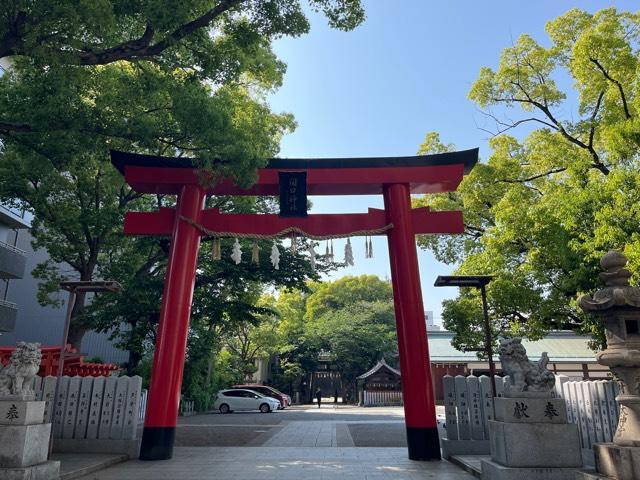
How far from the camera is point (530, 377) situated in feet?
20.9

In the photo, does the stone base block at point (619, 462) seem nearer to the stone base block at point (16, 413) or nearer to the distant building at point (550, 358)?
the stone base block at point (16, 413)

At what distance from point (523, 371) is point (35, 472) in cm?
675

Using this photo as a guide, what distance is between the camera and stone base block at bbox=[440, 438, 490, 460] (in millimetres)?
8625

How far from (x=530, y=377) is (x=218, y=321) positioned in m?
13.9

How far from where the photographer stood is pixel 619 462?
4.50m

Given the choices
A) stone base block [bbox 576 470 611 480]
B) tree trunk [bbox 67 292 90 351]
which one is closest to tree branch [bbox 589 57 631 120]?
stone base block [bbox 576 470 611 480]

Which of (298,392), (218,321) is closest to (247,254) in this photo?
(218,321)

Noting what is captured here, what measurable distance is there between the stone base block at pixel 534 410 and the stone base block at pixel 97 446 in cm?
676

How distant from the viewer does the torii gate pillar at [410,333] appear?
8.27m

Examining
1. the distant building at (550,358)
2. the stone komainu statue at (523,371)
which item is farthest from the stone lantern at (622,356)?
the distant building at (550,358)

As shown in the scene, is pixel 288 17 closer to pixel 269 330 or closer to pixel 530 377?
pixel 530 377

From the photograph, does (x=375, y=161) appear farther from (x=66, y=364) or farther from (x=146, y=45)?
(x=66, y=364)

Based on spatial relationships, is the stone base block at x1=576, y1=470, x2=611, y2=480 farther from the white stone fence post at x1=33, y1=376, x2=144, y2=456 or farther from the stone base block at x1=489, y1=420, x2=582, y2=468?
the white stone fence post at x1=33, y1=376, x2=144, y2=456

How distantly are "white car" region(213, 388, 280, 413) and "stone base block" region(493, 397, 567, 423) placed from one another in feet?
66.4
